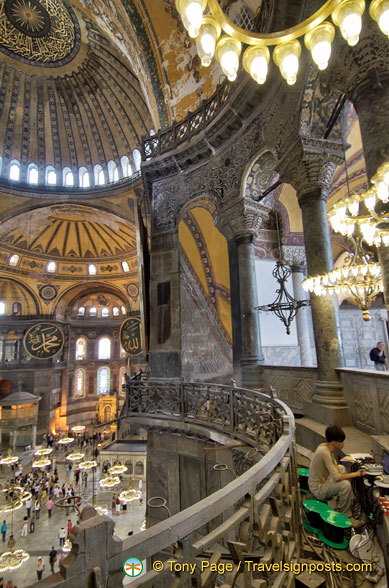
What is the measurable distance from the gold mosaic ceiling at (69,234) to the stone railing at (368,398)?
14531 mm

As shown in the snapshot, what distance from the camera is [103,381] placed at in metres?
26.2

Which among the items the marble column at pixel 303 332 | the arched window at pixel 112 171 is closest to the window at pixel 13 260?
the arched window at pixel 112 171

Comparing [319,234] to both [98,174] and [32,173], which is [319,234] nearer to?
[98,174]

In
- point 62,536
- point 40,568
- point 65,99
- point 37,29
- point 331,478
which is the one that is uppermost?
point 37,29

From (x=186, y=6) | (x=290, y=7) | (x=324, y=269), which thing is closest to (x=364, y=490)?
(x=324, y=269)

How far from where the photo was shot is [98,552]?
3.44 ft

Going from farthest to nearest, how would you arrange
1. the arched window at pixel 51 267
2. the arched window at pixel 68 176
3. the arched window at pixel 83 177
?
the arched window at pixel 51 267, the arched window at pixel 83 177, the arched window at pixel 68 176

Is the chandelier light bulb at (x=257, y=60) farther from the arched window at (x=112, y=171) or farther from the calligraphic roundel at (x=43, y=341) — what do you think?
the calligraphic roundel at (x=43, y=341)

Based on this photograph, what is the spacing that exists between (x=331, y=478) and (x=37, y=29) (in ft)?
62.0

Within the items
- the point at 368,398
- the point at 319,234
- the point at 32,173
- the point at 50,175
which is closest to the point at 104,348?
the point at 50,175

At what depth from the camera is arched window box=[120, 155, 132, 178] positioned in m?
16.8

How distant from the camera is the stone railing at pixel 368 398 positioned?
3834 mm

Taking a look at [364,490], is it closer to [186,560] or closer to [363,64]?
[186,560]

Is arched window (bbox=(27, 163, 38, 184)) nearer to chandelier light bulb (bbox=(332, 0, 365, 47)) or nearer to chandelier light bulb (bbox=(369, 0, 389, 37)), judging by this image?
chandelier light bulb (bbox=(332, 0, 365, 47))
